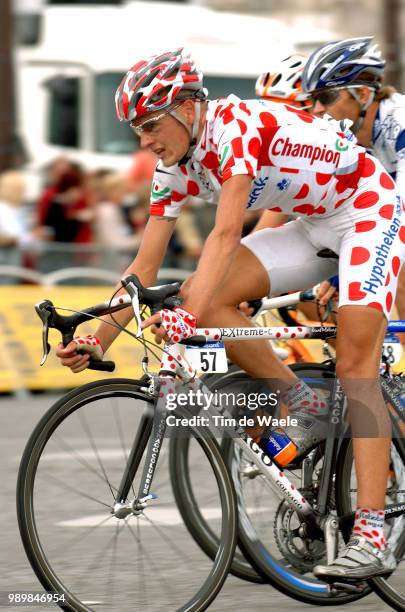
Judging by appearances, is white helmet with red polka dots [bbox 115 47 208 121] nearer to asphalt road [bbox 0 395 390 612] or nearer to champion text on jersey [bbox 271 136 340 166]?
champion text on jersey [bbox 271 136 340 166]

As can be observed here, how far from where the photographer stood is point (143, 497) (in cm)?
520

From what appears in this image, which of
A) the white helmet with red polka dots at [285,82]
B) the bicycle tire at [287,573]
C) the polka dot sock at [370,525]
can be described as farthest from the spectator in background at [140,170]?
the polka dot sock at [370,525]

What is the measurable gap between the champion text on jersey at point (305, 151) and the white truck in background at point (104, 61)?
11.7 metres

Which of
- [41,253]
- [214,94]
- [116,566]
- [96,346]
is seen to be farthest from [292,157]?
[214,94]

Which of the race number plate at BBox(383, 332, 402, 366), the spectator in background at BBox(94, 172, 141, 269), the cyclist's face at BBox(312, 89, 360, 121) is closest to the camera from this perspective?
the race number plate at BBox(383, 332, 402, 366)

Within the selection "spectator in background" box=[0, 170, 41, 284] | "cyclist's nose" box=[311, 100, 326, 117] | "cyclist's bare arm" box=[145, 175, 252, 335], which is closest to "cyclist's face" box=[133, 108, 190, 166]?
"cyclist's bare arm" box=[145, 175, 252, 335]

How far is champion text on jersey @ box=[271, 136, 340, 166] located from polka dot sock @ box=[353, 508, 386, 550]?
1200mm

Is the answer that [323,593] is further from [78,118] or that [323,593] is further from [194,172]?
[78,118]

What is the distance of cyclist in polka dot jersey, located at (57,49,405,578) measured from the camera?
5152 millimetres

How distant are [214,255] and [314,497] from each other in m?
1.06

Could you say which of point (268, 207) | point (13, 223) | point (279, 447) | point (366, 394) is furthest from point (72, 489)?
point (13, 223)

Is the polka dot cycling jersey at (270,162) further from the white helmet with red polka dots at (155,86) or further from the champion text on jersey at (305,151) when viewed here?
the white helmet with red polka dots at (155,86)

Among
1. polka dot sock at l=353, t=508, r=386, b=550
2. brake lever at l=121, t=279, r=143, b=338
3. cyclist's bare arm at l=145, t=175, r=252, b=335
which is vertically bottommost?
polka dot sock at l=353, t=508, r=386, b=550

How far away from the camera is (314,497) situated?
5652mm
